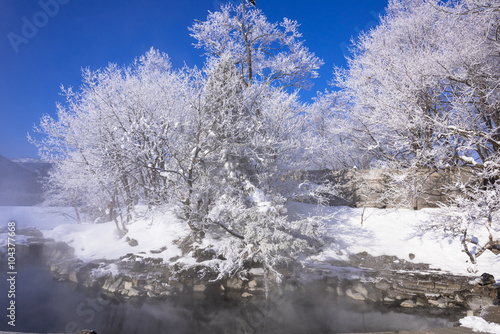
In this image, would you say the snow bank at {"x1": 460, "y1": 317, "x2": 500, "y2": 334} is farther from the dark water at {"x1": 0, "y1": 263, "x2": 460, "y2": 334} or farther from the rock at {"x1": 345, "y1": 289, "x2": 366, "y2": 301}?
the rock at {"x1": 345, "y1": 289, "x2": 366, "y2": 301}

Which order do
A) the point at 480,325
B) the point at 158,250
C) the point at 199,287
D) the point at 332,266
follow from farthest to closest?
the point at 158,250 → the point at 332,266 → the point at 199,287 → the point at 480,325

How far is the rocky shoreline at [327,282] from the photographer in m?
8.73

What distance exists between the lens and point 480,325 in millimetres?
5738

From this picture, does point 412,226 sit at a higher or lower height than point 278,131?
lower

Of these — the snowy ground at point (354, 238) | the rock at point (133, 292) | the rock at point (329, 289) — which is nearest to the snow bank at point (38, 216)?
the snowy ground at point (354, 238)

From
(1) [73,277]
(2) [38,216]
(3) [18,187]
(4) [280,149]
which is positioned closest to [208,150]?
(4) [280,149]

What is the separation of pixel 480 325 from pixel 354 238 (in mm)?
7303

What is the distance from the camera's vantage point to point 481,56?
9.86m

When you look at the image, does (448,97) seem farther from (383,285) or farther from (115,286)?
(115,286)

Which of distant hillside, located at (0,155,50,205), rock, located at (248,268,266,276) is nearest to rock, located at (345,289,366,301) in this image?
rock, located at (248,268,266,276)

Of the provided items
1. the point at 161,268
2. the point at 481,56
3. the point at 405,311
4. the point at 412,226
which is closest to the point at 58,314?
the point at 161,268

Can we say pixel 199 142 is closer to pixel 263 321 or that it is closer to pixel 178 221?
pixel 178 221

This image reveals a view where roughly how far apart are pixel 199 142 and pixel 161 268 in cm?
505

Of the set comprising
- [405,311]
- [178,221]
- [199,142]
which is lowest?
[405,311]
